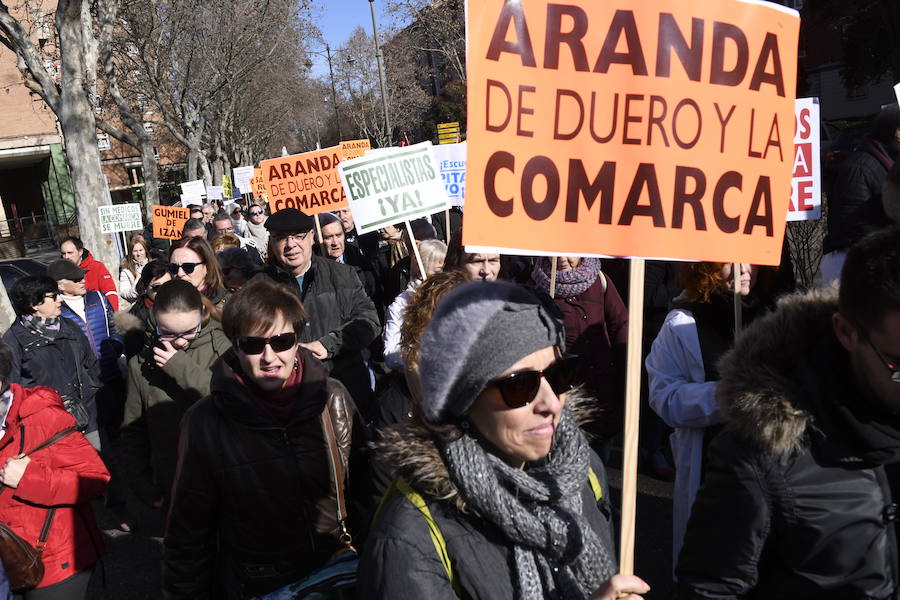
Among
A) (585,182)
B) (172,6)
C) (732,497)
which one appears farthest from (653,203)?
(172,6)

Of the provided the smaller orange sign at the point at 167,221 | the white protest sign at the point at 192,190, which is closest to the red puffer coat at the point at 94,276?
the smaller orange sign at the point at 167,221

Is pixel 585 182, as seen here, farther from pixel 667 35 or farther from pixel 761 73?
pixel 761 73

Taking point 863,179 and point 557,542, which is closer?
point 557,542

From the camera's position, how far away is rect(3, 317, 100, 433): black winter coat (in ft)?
16.0

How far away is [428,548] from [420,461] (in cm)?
18

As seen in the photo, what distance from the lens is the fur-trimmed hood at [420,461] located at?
157 centimetres

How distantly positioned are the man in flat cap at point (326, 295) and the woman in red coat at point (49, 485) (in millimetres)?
1684

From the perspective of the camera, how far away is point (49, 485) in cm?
294

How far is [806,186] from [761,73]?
2405 millimetres

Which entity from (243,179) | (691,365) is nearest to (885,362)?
(691,365)

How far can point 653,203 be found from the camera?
1.96 metres

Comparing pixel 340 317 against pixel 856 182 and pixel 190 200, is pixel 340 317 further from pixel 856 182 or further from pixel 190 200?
pixel 190 200

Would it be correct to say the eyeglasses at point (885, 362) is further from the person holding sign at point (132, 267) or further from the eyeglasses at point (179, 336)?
the person holding sign at point (132, 267)

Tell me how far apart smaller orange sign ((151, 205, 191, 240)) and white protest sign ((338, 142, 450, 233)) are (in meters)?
6.16
